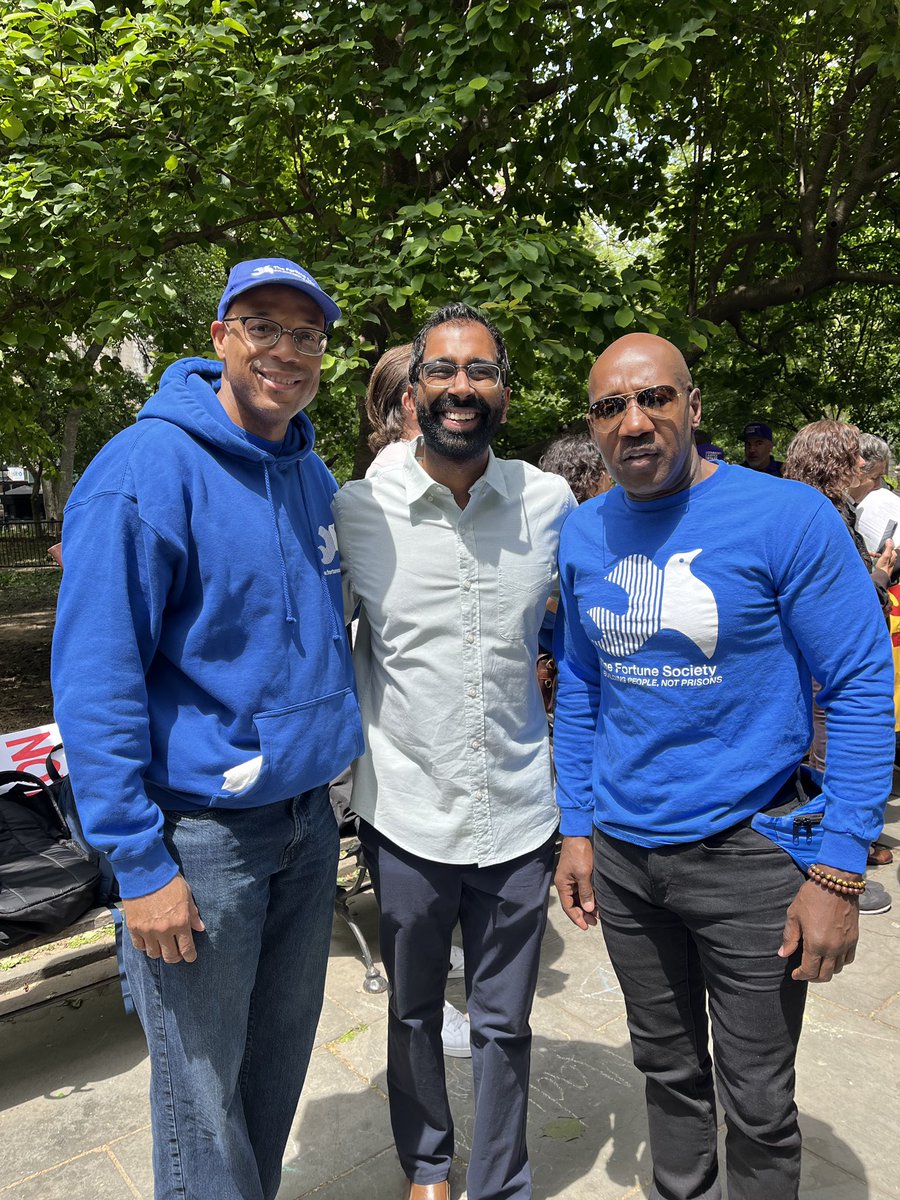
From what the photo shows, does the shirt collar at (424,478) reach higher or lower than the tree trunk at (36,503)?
higher

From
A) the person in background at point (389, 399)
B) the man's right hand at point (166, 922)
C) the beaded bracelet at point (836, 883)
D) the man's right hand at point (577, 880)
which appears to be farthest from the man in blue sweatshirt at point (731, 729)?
the person in background at point (389, 399)

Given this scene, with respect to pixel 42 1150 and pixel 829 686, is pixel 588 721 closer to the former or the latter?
pixel 829 686

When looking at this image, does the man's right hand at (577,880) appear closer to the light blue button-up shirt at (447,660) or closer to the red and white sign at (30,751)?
the light blue button-up shirt at (447,660)

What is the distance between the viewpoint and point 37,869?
307 cm

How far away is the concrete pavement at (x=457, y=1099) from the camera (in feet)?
8.30

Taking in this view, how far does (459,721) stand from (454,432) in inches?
27.2

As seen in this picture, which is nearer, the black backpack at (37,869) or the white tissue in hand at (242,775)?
the white tissue in hand at (242,775)

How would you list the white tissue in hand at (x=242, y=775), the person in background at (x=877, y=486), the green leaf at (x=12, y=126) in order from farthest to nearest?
the green leaf at (x=12, y=126), the person in background at (x=877, y=486), the white tissue in hand at (x=242, y=775)

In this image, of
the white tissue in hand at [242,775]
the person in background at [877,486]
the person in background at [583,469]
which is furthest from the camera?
the person in background at [877,486]

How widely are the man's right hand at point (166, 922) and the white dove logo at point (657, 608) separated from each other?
102cm

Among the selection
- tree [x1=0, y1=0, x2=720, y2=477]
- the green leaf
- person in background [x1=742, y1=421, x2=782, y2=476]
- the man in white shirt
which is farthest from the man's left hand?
person in background [x1=742, y1=421, x2=782, y2=476]

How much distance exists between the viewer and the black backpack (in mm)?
2869

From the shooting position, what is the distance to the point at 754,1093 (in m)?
1.88

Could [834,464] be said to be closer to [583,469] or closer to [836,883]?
[583,469]
